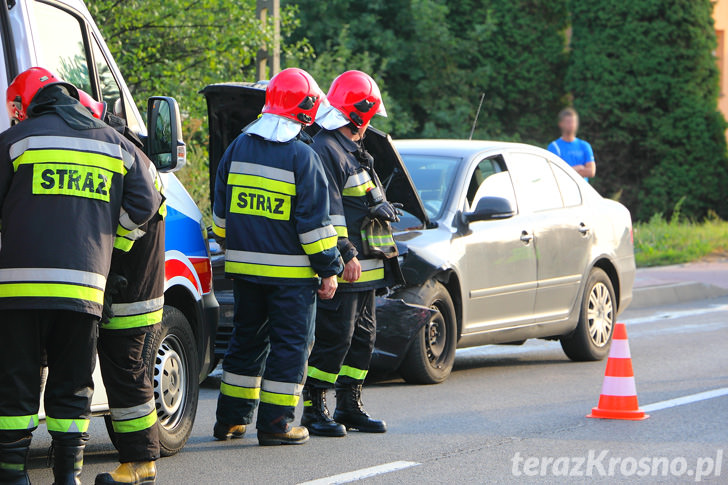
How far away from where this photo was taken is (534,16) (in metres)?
25.8

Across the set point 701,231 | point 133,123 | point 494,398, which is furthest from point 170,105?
point 701,231

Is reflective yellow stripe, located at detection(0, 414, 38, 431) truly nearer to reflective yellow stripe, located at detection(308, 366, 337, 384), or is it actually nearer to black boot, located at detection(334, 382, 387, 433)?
reflective yellow stripe, located at detection(308, 366, 337, 384)

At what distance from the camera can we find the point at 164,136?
5.58 m

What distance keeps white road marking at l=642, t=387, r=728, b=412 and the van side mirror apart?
344cm

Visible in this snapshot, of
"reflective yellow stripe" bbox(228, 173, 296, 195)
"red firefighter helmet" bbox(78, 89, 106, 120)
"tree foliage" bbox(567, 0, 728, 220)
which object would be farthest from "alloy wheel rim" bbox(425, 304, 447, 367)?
"tree foliage" bbox(567, 0, 728, 220)

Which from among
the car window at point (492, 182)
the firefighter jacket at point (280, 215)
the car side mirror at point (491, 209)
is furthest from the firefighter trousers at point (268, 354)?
the car window at point (492, 182)

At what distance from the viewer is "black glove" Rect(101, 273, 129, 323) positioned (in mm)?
4742

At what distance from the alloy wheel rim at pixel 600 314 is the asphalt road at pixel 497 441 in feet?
1.64

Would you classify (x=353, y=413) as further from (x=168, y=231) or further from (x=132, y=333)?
(x=132, y=333)

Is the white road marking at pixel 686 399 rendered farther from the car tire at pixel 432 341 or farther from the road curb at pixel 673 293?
the road curb at pixel 673 293

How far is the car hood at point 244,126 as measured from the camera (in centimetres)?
711

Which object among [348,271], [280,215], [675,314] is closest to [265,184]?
[280,215]

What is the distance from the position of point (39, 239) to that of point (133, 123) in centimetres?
165

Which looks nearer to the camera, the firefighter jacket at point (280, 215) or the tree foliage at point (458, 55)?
the firefighter jacket at point (280, 215)
